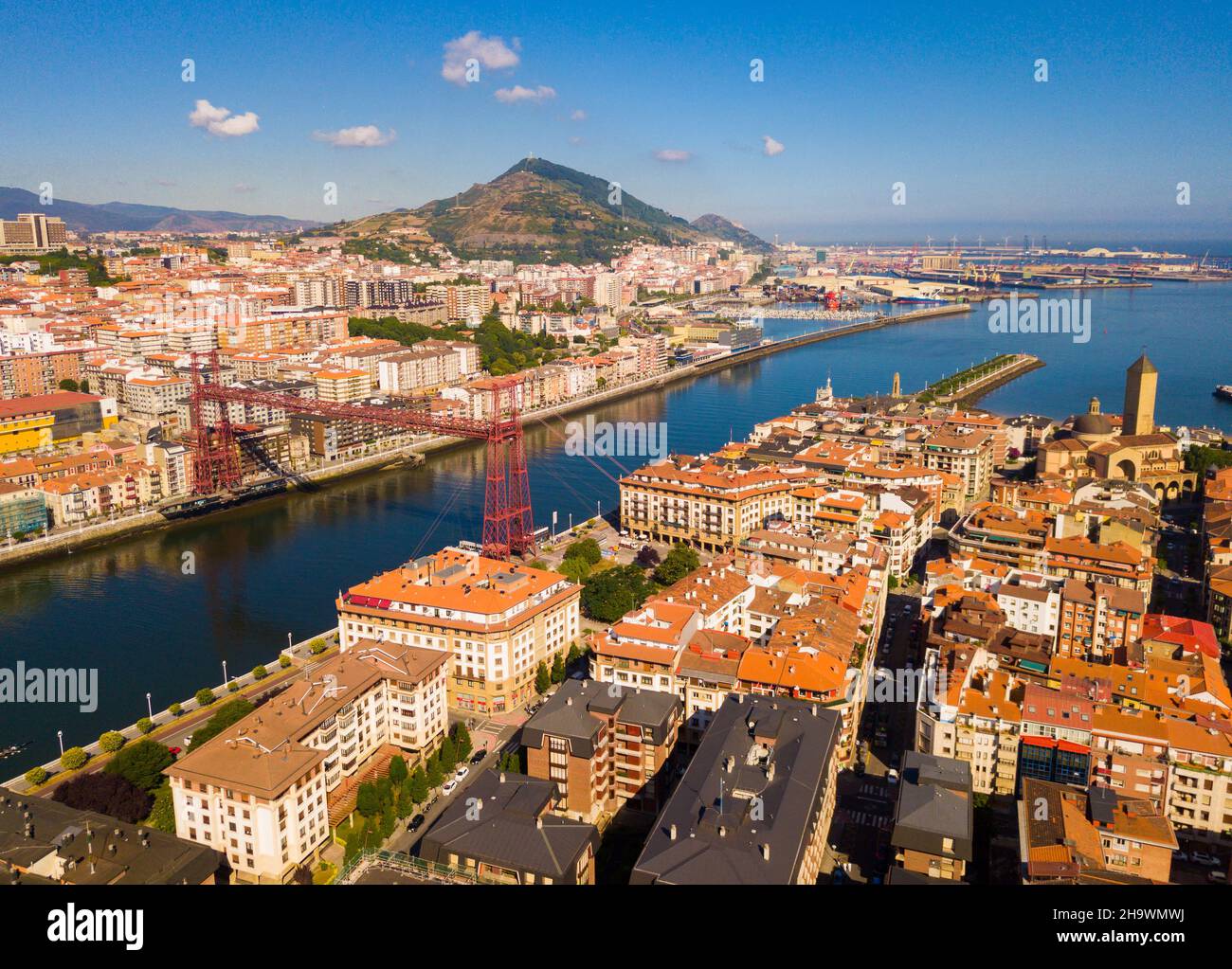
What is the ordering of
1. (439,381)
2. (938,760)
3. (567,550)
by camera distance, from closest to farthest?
(938,760), (567,550), (439,381)

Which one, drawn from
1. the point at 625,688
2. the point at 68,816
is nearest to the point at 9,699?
the point at 68,816

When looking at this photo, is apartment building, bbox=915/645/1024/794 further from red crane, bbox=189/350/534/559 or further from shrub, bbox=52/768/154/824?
red crane, bbox=189/350/534/559

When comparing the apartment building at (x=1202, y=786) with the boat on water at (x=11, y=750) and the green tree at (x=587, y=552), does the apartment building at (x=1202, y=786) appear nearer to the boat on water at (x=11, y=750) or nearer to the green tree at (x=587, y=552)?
the green tree at (x=587, y=552)

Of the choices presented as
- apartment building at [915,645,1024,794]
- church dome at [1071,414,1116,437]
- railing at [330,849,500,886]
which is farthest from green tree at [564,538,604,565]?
church dome at [1071,414,1116,437]

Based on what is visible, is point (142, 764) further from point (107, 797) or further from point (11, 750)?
point (11, 750)
